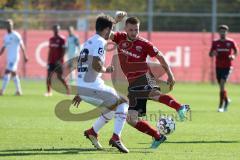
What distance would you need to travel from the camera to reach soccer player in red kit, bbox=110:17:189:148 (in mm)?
11812

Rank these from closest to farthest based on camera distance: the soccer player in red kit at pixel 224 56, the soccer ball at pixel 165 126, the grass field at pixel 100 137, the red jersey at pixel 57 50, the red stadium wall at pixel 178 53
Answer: the grass field at pixel 100 137
the soccer ball at pixel 165 126
the soccer player in red kit at pixel 224 56
the red jersey at pixel 57 50
the red stadium wall at pixel 178 53

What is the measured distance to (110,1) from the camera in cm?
4412

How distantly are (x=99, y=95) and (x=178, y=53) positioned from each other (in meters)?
24.1

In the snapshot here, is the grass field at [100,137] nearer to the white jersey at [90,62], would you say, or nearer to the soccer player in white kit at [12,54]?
the white jersey at [90,62]

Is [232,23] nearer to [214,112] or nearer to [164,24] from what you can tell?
[164,24]

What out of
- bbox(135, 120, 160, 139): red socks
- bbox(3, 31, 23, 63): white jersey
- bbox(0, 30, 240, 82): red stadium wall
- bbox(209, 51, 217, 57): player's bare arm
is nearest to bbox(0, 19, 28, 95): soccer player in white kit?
bbox(3, 31, 23, 63): white jersey

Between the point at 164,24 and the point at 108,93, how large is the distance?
83.0ft

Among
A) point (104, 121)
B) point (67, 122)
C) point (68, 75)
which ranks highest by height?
point (104, 121)

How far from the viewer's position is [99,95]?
11.2 m

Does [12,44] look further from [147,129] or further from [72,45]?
[147,129]

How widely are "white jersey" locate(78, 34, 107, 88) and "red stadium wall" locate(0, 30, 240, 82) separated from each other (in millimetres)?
23385

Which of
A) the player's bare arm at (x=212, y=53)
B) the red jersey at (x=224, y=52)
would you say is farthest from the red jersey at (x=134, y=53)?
the red jersey at (x=224, y=52)

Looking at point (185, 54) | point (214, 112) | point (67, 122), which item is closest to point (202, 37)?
point (185, 54)

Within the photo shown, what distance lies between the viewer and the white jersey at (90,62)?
11000 millimetres
